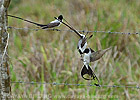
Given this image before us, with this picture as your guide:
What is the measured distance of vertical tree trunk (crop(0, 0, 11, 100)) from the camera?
1.21 m

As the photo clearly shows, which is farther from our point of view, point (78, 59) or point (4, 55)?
point (78, 59)

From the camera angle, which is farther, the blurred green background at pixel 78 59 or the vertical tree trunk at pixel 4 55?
the blurred green background at pixel 78 59

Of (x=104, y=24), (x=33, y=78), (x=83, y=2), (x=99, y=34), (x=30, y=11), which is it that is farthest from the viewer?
(x=30, y=11)

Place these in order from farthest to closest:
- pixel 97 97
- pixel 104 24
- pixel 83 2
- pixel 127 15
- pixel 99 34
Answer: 1. pixel 83 2
2. pixel 127 15
3. pixel 104 24
4. pixel 99 34
5. pixel 97 97

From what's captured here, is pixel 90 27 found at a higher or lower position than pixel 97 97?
higher

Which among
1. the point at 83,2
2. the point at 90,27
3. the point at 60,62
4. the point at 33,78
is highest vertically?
the point at 83,2

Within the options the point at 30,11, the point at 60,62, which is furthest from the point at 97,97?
the point at 30,11

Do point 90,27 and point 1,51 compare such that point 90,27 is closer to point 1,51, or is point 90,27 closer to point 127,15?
point 127,15

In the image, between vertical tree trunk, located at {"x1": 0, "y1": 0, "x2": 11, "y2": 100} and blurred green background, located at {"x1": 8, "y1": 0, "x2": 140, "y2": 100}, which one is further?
blurred green background, located at {"x1": 8, "y1": 0, "x2": 140, "y2": 100}

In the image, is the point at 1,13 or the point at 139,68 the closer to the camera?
the point at 1,13

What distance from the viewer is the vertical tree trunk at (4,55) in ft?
3.97

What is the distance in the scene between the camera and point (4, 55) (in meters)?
1.26

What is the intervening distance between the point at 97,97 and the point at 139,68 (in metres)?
0.64

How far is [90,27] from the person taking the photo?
2814mm
